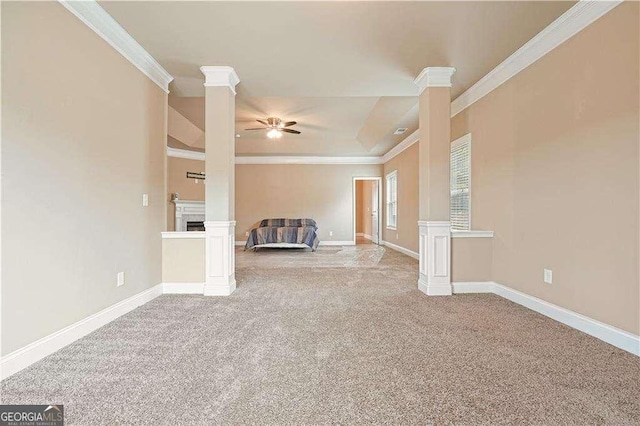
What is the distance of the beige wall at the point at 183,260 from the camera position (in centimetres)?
349

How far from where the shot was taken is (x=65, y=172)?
2139 millimetres

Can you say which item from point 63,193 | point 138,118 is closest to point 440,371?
point 63,193

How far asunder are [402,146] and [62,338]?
21.6ft

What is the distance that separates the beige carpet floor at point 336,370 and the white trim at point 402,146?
4039mm

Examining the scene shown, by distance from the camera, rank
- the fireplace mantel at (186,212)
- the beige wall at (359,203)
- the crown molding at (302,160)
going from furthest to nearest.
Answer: the beige wall at (359,203) < the crown molding at (302,160) < the fireplace mantel at (186,212)

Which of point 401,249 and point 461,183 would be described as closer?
point 461,183

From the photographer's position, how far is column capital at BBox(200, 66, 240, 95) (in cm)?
334

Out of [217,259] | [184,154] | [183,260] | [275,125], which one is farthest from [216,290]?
[184,154]

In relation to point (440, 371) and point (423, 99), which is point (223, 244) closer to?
point (440, 371)

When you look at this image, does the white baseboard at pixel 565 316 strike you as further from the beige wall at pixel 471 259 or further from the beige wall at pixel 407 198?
the beige wall at pixel 407 198

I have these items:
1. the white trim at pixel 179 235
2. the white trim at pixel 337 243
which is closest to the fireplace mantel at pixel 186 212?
the white trim at pixel 337 243

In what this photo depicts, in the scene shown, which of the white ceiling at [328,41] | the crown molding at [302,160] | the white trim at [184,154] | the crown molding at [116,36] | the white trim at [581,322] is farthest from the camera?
the crown molding at [302,160]

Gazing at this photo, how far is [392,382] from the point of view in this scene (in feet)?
5.39

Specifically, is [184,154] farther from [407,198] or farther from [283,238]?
[407,198]
